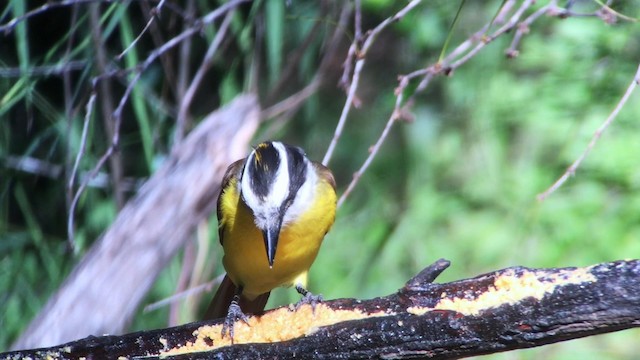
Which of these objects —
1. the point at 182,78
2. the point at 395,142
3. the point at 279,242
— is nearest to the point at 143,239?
the point at 182,78

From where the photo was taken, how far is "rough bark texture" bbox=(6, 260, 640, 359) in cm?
186

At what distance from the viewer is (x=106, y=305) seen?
3613 mm

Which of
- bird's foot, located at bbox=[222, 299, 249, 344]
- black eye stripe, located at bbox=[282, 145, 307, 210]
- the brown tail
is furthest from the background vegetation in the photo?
bird's foot, located at bbox=[222, 299, 249, 344]

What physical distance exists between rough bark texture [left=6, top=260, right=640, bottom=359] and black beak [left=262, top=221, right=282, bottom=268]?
317 mm

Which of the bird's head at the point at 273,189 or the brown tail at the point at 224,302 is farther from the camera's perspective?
the brown tail at the point at 224,302

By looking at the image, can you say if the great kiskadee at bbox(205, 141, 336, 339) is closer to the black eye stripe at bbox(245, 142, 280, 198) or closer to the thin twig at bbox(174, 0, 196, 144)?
the black eye stripe at bbox(245, 142, 280, 198)

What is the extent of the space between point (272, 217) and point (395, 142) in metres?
1.84

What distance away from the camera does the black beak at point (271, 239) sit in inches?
96.5

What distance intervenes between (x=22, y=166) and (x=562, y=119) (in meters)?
2.51

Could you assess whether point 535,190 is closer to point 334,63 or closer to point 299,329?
point 334,63

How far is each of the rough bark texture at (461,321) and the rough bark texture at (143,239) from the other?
1.39 meters

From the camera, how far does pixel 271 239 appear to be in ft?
8.09

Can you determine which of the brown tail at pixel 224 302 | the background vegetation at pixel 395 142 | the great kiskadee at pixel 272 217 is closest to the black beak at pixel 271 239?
the great kiskadee at pixel 272 217

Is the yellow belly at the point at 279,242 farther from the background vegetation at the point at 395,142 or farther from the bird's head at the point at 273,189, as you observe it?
the background vegetation at the point at 395,142
